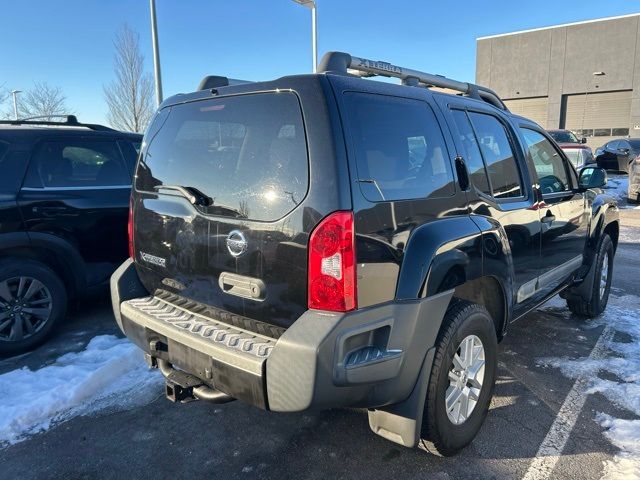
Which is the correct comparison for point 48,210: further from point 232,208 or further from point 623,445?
point 623,445

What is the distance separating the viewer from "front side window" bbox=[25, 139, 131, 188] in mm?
4242

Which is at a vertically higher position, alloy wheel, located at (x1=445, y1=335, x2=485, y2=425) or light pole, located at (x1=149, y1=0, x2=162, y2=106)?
light pole, located at (x1=149, y1=0, x2=162, y2=106)

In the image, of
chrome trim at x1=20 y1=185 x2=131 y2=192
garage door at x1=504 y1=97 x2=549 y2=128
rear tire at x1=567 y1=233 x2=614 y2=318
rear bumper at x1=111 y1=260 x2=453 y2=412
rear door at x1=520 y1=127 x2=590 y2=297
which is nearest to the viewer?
rear bumper at x1=111 y1=260 x2=453 y2=412

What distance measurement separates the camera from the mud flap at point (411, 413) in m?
2.32

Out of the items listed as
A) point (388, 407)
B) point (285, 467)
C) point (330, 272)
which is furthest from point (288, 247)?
point (285, 467)

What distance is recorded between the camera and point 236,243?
7.66ft

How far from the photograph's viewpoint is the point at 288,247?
2.17 meters

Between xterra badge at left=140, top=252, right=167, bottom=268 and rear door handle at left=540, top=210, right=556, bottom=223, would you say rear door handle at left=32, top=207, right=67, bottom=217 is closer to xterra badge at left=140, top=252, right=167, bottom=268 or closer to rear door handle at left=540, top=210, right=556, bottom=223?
xterra badge at left=140, top=252, right=167, bottom=268

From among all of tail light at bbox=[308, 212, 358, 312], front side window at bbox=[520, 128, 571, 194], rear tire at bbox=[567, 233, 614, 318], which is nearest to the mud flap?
tail light at bbox=[308, 212, 358, 312]

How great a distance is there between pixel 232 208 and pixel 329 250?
59cm

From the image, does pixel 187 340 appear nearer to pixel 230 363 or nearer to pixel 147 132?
pixel 230 363

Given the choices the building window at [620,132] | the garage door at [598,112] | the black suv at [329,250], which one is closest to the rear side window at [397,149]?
the black suv at [329,250]

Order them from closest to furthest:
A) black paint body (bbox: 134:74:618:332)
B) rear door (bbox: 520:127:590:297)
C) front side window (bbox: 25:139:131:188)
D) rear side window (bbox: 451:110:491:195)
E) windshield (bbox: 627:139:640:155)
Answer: black paint body (bbox: 134:74:618:332), rear side window (bbox: 451:110:491:195), rear door (bbox: 520:127:590:297), front side window (bbox: 25:139:131:188), windshield (bbox: 627:139:640:155)

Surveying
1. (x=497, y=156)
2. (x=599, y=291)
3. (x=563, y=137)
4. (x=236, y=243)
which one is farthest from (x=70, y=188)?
(x=563, y=137)
